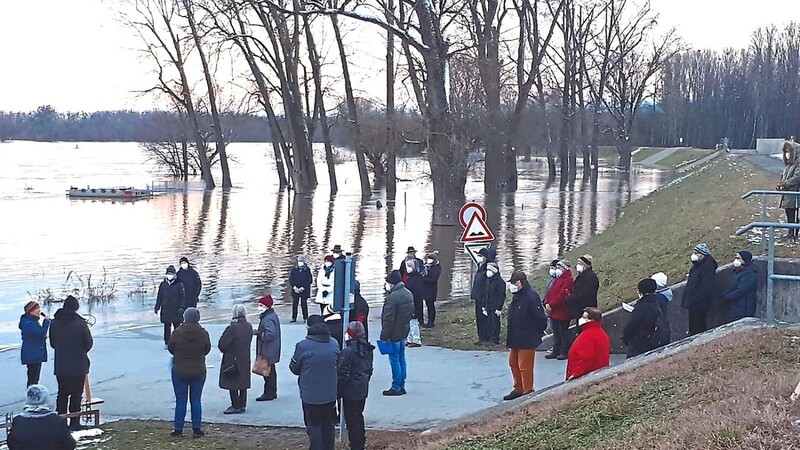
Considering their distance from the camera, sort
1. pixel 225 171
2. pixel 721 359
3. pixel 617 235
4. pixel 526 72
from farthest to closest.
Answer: pixel 225 171
pixel 526 72
pixel 617 235
pixel 721 359

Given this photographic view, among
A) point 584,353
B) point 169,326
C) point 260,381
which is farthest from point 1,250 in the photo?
point 584,353

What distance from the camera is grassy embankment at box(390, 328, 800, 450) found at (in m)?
6.32

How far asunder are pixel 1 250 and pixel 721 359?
3116cm

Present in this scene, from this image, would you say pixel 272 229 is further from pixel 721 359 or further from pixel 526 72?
pixel 721 359

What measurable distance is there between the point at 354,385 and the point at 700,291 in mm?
5030

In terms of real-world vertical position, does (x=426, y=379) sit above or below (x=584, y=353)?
below

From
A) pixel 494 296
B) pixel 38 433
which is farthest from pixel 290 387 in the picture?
pixel 38 433

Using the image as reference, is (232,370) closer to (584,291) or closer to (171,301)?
(584,291)

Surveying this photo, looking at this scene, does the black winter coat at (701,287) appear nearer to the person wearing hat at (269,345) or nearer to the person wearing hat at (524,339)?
the person wearing hat at (524,339)

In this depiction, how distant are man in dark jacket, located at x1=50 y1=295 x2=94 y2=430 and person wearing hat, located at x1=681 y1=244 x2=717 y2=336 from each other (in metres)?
7.67

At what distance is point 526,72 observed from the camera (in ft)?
173

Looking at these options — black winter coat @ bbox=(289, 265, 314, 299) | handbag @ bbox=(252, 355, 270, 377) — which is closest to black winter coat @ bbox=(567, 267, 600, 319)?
handbag @ bbox=(252, 355, 270, 377)

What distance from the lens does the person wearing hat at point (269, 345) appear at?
11.8 meters

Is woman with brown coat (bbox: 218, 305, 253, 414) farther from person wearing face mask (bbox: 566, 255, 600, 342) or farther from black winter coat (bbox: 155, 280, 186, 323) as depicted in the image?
black winter coat (bbox: 155, 280, 186, 323)
